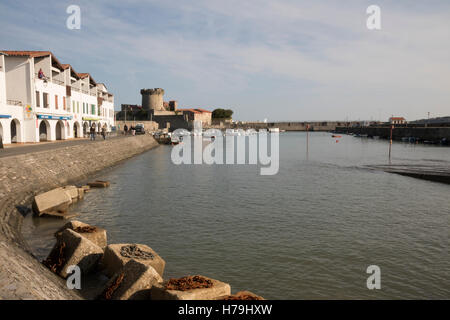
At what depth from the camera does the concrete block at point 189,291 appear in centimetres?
696

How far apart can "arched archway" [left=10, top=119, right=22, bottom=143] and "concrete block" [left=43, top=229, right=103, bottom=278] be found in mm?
27981

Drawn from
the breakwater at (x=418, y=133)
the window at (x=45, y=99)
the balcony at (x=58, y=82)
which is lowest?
the breakwater at (x=418, y=133)

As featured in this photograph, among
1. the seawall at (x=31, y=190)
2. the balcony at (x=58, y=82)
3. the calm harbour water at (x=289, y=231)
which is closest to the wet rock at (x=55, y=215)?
the calm harbour water at (x=289, y=231)

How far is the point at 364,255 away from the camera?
39.2ft

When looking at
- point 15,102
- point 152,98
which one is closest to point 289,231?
point 15,102

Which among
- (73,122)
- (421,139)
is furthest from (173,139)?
(421,139)

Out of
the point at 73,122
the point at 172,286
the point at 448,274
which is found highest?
the point at 73,122

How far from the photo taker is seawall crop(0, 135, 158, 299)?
6.59m

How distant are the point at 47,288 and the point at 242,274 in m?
5.43

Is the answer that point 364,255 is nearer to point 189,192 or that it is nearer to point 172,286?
point 172,286

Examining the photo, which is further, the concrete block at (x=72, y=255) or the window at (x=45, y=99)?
the window at (x=45, y=99)

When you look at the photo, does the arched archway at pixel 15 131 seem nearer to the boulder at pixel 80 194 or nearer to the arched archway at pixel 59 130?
the arched archway at pixel 59 130

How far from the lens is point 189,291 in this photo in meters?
7.11

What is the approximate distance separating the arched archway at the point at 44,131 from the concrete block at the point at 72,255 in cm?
3275
